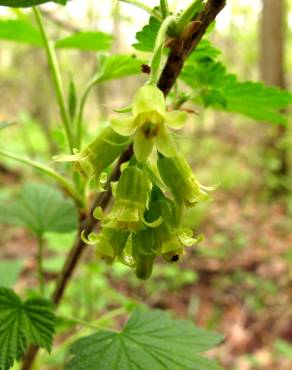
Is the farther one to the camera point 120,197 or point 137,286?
point 137,286

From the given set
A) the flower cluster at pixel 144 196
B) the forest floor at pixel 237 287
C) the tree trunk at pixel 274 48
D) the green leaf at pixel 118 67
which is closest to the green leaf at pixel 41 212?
the green leaf at pixel 118 67

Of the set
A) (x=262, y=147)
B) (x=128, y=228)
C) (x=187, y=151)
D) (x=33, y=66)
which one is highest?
(x=128, y=228)

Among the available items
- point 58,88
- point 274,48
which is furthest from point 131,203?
point 274,48

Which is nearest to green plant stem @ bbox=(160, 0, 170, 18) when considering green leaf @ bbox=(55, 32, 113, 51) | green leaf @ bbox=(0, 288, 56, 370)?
green leaf @ bbox=(55, 32, 113, 51)

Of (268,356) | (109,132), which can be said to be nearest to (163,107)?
(109,132)

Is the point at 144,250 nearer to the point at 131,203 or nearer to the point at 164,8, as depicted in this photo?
the point at 131,203

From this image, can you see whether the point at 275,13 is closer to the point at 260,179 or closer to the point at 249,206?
the point at 260,179
